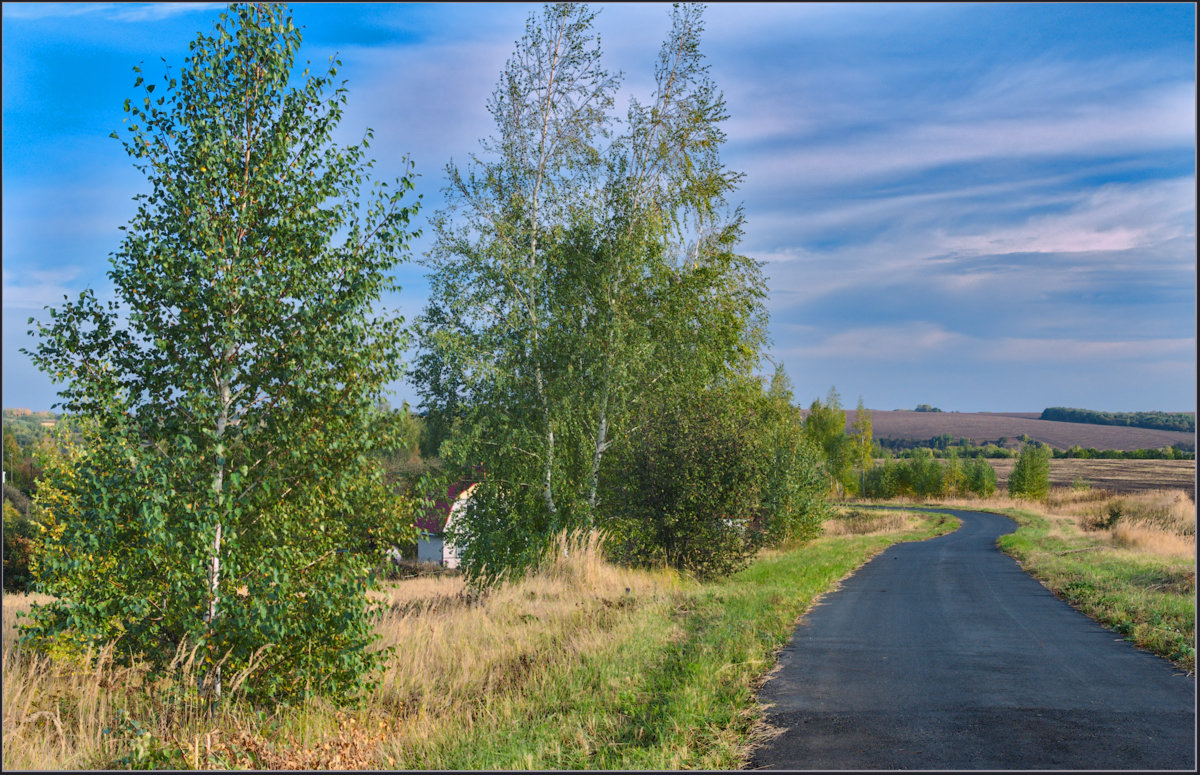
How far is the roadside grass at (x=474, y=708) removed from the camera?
Answer: 220 inches

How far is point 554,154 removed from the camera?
17.1m

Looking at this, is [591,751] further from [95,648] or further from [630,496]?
[630,496]

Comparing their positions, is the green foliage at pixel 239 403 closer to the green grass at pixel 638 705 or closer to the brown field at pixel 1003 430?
the green grass at pixel 638 705

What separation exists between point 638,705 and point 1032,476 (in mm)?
61204

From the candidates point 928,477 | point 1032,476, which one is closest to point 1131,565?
point 1032,476

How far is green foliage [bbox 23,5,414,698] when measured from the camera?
595 cm

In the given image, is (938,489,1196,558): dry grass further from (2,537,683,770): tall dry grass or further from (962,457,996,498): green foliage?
(2,537,683,770): tall dry grass

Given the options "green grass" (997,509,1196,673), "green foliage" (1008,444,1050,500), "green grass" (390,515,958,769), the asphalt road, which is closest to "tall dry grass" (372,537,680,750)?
"green grass" (390,515,958,769)

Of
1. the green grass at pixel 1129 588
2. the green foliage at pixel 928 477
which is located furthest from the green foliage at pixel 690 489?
the green foliage at pixel 928 477

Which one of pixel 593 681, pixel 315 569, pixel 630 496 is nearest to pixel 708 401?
pixel 630 496

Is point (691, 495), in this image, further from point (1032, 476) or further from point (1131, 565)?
point (1032, 476)

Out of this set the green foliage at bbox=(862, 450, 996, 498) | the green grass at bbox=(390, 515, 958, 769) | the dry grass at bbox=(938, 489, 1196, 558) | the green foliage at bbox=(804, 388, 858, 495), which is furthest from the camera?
the green foliage at bbox=(862, 450, 996, 498)

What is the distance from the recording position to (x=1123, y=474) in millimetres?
63375

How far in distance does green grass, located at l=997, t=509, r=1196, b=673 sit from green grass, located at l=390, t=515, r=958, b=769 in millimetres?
4106
